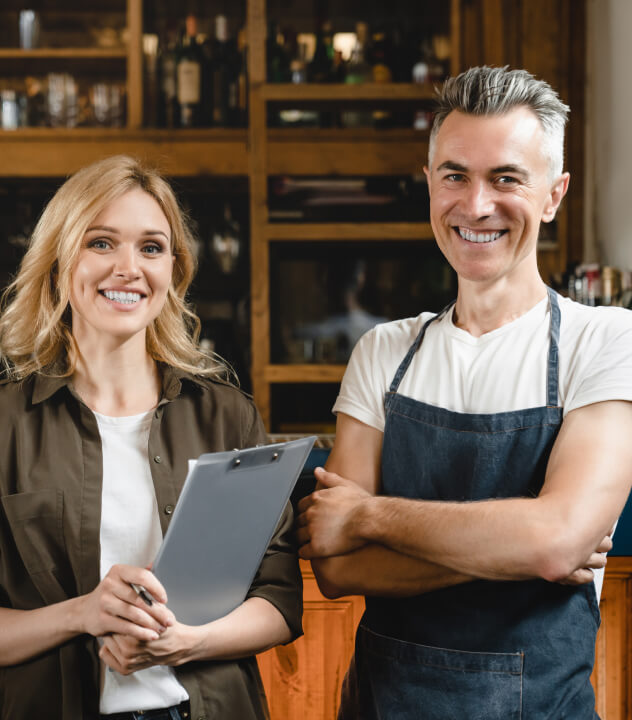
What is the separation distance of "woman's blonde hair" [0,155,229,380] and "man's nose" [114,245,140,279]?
6 cm

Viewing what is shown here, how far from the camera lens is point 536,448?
4.34ft

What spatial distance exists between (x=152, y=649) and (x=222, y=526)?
19 cm

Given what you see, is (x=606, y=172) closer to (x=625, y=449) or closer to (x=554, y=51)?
(x=554, y=51)

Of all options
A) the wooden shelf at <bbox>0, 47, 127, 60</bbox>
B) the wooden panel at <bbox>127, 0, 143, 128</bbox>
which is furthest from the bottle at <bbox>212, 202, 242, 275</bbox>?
the wooden shelf at <bbox>0, 47, 127, 60</bbox>

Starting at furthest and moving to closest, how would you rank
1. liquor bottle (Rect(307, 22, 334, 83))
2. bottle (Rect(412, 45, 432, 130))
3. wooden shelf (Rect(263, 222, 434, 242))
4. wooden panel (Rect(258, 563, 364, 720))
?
liquor bottle (Rect(307, 22, 334, 83)) < bottle (Rect(412, 45, 432, 130)) < wooden shelf (Rect(263, 222, 434, 242)) < wooden panel (Rect(258, 563, 364, 720))

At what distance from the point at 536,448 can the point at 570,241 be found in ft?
9.66

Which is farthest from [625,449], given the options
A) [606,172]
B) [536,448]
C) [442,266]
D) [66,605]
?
[442,266]

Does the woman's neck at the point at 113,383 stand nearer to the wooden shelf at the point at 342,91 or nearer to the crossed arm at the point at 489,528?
the crossed arm at the point at 489,528

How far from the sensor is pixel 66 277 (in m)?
1.40

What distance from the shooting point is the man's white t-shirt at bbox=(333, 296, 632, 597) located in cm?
131

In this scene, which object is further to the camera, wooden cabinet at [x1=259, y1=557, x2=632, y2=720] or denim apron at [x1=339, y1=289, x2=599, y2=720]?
wooden cabinet at [x1=259, y1=557, x2=632, y2=720]

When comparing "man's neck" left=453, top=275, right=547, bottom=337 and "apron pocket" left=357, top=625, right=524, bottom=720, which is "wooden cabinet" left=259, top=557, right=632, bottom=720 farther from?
"man's neck" left=453, top=275, right=547, bottom=337

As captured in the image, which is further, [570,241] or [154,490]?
[570,241]

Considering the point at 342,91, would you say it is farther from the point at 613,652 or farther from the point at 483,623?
the point at 483,623
